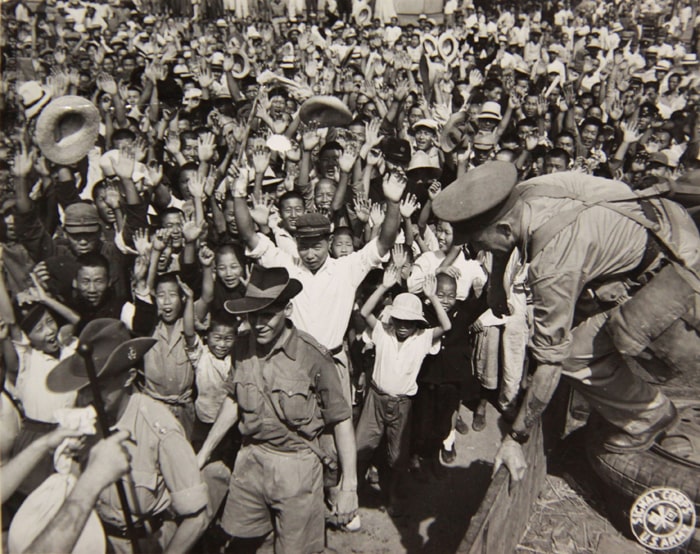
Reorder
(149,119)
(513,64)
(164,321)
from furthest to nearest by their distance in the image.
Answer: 1. (513,64)
2. (149,119)
3. (164,321)

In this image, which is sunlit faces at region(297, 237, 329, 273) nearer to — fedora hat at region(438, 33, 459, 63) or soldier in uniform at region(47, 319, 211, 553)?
soldier in uniform at region(47, 319, 211, 553)

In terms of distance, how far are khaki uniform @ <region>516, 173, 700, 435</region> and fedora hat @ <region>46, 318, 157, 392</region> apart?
2.22m

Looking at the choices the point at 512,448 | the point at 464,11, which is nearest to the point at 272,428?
the point at 512,448

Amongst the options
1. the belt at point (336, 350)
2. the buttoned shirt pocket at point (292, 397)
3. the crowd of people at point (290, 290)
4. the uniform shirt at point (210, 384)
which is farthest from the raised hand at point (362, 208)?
the buttoned shirt pocket at point (292, 397)

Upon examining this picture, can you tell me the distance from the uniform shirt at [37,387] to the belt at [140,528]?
0.73 m

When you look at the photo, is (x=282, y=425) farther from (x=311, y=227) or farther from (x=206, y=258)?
(x=206, y=258)

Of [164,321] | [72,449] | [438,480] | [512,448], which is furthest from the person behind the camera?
[438,480]

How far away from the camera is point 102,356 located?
3.14 meters

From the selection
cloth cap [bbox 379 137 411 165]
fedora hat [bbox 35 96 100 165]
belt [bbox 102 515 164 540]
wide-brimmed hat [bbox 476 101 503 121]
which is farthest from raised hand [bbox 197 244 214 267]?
wide-brimmed hat [bbox 476 101 503 121]

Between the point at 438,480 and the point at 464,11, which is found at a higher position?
the point at 464,11

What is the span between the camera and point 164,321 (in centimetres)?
458

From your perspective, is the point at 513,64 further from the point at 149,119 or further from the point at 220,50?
the point at 149,119

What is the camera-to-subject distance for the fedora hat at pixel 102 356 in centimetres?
305

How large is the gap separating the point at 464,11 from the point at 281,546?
56.3ft
